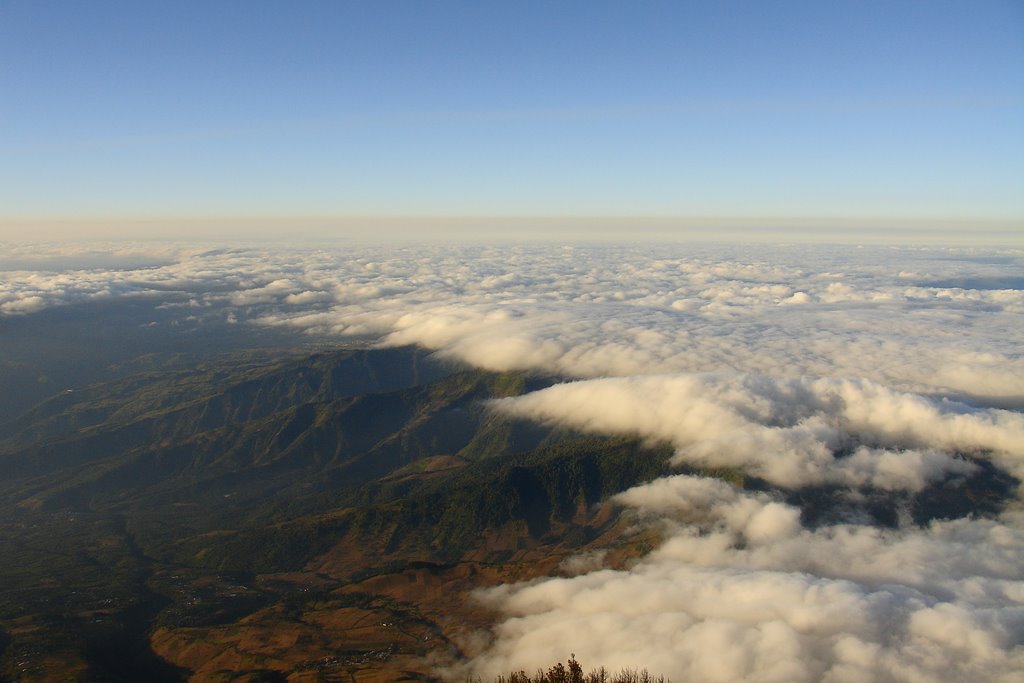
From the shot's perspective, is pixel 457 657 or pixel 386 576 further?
pixel 386 576

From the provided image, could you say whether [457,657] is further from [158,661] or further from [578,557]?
[158,661]

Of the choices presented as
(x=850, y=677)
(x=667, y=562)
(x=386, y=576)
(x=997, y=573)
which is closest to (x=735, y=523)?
(x=667, y=562)

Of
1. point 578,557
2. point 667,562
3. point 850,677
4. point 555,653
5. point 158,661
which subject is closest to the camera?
point 850,677

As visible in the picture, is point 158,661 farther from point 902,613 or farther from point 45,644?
point 902,613

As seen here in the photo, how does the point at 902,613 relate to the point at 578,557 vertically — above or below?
above

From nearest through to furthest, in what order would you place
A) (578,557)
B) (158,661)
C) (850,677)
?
(850,677), (158,661), (578,557)

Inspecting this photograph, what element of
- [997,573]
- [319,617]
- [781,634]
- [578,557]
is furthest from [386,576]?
[997,573]

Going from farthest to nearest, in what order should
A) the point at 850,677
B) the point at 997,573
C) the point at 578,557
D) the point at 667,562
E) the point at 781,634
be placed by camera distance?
the point at 578,557 → the point at 667,562 → the point at 997,573 → the point at 781,634 → the point at 850,677

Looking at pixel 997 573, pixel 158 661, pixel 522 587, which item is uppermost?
pixel 997 573

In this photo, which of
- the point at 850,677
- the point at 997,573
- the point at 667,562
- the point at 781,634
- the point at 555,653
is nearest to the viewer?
the point at 850,677
